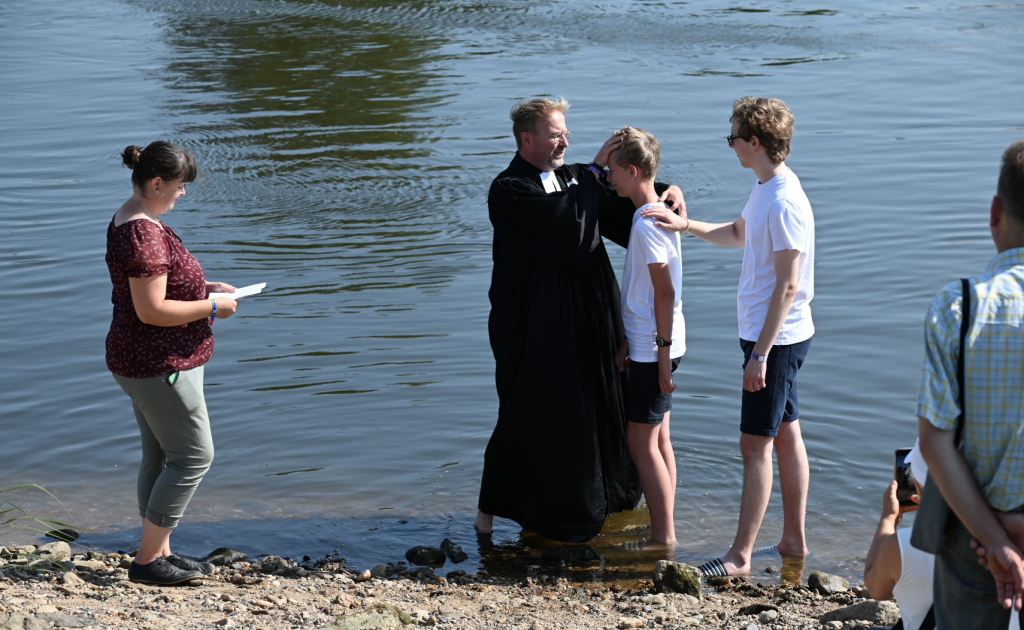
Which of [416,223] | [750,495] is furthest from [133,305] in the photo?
[416,223]

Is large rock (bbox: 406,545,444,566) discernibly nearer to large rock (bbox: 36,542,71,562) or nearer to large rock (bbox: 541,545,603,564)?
large rock (bbox: 541,545,603,564)

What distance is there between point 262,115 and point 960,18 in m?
13.9

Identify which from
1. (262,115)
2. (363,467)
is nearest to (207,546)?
(363,467)

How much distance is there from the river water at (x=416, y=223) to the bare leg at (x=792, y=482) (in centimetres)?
17

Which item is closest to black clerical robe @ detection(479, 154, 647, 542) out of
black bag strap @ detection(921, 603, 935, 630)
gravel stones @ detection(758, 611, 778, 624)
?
gravel stones @ detection(758, 611, 778, 624)

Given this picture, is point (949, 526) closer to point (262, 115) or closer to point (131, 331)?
point (131, 331)

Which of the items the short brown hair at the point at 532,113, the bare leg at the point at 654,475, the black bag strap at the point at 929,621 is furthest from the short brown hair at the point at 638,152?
the black bag strap at the point at 929,621

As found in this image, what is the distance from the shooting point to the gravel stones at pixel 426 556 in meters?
5.16

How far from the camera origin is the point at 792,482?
491 centimetres

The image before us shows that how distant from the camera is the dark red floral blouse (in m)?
4.15

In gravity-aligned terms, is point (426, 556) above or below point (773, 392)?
below

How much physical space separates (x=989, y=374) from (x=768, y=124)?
7.00 ft

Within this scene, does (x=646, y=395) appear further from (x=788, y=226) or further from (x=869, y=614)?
(x=869, y=614)

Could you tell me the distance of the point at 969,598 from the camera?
2.62 meters
